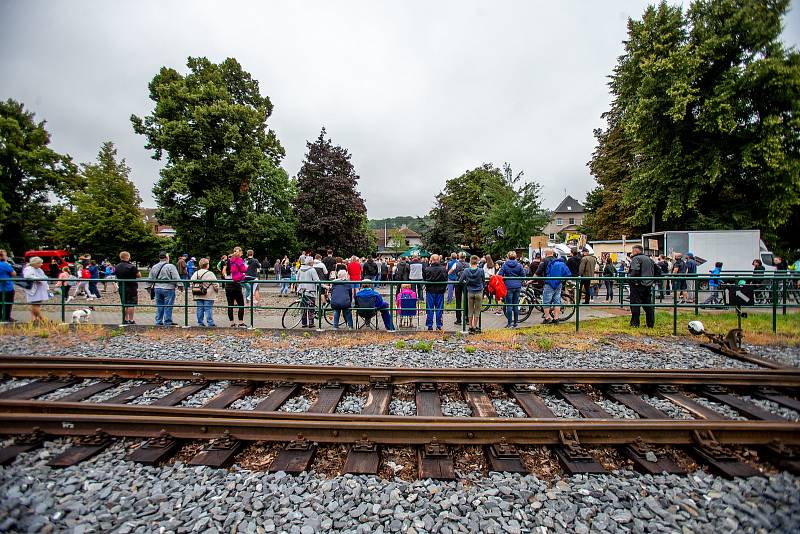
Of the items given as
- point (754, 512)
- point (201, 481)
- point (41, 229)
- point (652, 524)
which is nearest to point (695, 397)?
point (754, 512)

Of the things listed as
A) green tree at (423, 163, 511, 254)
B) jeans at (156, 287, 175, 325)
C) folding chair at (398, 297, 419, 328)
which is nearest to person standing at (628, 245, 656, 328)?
folding chair at (398, 297, 419, 328)

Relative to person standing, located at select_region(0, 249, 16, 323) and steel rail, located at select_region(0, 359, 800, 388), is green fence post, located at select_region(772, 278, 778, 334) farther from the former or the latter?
person standing, located at select_region(0, 249, 16, 323)

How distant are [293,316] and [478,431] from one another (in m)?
8.08

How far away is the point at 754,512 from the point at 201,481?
4224mm

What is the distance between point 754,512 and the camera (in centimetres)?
278

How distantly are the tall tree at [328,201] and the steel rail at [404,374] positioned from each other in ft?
94.2

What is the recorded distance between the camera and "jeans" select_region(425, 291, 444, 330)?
9.61 metres

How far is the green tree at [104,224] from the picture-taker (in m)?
39.0

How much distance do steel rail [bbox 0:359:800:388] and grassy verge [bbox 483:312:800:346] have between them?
283cm

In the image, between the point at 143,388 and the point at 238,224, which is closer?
the point at 143,388

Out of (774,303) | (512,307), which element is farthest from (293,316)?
(774,303)

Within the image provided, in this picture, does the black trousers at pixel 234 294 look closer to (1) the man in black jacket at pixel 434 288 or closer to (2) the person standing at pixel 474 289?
(1) the man in black jacket at pixel 434 288

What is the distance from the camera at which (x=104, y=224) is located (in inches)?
1522

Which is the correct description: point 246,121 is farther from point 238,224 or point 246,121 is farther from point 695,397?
point 695,397
